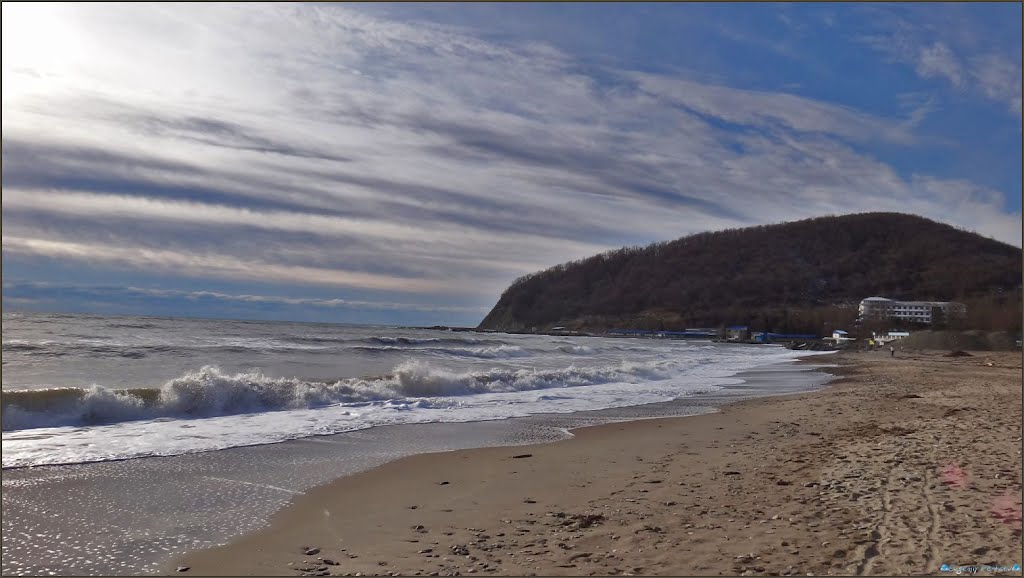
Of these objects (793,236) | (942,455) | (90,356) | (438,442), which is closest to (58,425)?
(438,442)

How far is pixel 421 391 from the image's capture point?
55.0 ft

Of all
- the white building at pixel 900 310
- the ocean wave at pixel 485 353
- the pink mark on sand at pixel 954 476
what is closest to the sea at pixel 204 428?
the pink mark on sand at pixel 954 476

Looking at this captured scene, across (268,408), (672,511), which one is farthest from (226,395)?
(672,511)

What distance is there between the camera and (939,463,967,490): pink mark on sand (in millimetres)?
5848

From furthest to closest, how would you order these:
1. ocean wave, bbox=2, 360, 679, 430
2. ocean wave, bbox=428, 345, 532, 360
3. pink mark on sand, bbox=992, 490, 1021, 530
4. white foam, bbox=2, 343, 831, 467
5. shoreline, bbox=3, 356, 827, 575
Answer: ocean wave, bbox=428, 345, 532, 360 < ocean wave, bbox=2, 360, 679, 430 < white foam, bbox=2, 343, 831, 467 < shoreline, bbox=3, 356, 827, 575 < pink mark on sand, bbox=992, 490, 1021, 530

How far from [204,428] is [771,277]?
6095 inches

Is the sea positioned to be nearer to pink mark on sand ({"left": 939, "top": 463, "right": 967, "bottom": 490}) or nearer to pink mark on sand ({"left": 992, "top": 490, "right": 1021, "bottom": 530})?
pink mark on sand ({"left": 939, "top": 463, "right": 967, "bottom": 490})

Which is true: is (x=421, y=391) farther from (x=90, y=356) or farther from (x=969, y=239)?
(x=969, y=239)

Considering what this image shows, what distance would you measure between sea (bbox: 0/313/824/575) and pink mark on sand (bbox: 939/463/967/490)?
18.4 feet

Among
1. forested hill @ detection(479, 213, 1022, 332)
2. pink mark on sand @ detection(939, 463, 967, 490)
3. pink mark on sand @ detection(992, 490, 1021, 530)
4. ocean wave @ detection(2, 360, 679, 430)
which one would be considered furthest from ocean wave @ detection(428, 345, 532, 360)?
forested hill @ detection(479, 213, 1022, 332)

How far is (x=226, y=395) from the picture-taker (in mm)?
12828

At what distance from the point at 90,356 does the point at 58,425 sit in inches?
452

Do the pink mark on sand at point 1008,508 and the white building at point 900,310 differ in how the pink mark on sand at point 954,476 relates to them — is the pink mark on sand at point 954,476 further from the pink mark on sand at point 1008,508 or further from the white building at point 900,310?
the white building at point 900,310

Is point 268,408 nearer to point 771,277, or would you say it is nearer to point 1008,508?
point 1008,508
